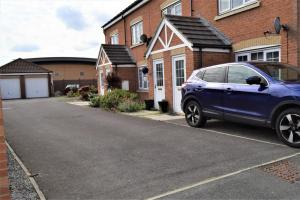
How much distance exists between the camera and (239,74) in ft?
25.6

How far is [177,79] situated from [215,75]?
4124mm

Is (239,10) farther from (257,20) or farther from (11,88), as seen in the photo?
(11,88)

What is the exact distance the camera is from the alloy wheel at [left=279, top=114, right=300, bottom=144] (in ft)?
20.7

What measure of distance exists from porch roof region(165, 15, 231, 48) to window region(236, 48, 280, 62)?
72 centimetres

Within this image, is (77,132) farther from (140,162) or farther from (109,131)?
(140,162)

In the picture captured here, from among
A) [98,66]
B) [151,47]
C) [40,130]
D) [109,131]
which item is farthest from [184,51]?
[98,66]

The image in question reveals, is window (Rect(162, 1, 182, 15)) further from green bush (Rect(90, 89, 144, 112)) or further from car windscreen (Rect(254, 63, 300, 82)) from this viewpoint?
car windscreen (Rect(254, 63, 300, 82))

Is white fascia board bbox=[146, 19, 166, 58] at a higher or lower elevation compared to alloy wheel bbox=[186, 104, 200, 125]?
higher

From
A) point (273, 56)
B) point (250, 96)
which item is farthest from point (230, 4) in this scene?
Answer: point (250, 96)

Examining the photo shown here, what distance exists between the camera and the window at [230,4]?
11280 millimetres

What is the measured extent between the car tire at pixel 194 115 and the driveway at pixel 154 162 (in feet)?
1.00

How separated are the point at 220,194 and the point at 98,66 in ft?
65.2

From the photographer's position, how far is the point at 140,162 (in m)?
5.89

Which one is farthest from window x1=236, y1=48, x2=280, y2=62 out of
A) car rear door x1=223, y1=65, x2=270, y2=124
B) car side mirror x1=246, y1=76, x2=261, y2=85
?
car side mirror x1=246, y1=76, x2=261, y2=85
